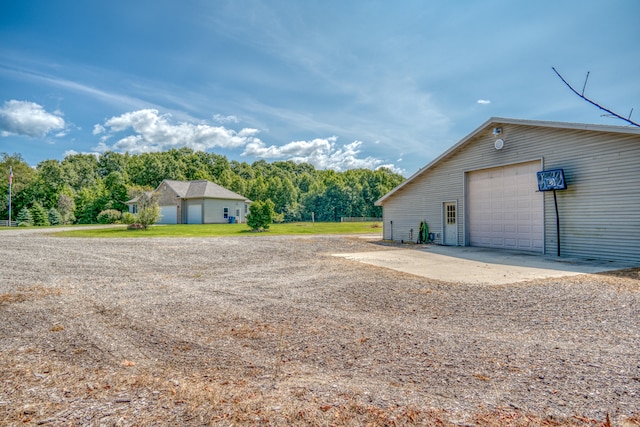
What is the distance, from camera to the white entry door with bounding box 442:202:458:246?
15.7 metres

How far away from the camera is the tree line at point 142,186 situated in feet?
142

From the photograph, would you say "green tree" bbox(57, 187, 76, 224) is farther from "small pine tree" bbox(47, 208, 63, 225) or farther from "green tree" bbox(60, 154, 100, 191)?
"green tree" bbox(60, 154, 100, 191)

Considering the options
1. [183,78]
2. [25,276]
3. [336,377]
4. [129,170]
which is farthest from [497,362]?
[129,170]

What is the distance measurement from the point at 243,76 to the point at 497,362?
58.9 feet

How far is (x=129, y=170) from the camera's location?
207 ft

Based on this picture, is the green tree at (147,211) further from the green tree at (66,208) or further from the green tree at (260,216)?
the green tree at (66,208)

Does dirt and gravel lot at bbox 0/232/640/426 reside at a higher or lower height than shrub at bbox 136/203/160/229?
lower

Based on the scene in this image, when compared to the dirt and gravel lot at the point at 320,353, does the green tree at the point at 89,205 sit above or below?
above

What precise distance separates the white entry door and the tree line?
2392 cm

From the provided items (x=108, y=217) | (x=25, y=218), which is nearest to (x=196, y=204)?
(x=108, y=217)

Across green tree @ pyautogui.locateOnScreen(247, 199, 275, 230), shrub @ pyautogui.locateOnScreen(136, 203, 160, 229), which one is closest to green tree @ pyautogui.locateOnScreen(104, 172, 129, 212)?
shrub @ pyautogui.locateOnScreen(136, 203, 160, 229)

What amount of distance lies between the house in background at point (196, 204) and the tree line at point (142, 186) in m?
5.74

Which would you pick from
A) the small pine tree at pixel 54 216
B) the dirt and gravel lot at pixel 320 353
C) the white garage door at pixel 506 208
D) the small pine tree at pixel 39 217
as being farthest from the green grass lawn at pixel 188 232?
the small pine tree at pixel 54 216

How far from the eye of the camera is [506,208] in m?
13.7
